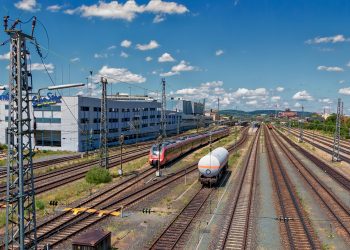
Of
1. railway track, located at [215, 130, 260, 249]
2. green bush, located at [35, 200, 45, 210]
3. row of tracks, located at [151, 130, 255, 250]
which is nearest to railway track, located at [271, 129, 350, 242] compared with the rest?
railway track, located at [215, 130, 260, 249]

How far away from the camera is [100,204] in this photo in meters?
30.7

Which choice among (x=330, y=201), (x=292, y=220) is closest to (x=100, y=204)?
(x=292, y=220)

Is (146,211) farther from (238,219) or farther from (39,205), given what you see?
(39,205)

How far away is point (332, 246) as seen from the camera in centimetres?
2139

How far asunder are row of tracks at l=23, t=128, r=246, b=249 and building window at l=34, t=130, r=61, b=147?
38047 mm

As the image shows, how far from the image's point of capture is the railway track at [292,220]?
21844mm

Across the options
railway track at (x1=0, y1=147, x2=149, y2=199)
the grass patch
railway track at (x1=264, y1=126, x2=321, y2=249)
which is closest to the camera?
railway track at (x1=264, y1=126, x2=321, y2=249)

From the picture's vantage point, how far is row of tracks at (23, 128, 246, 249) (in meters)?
23.0

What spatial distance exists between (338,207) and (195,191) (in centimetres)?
1352

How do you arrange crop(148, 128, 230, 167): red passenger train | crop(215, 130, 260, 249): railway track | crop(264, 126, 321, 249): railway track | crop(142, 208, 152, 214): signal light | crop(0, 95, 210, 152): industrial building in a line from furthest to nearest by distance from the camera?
crop(0, 95, 210, 152): industrial building, crop(148, 128, 230, 167): red passenger train, crop(142, 208, 152, 214): signal light, crop(264, 126, 321, 249): railway track, crop(215, 130, 260, 249): railway track

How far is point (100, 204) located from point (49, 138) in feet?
173

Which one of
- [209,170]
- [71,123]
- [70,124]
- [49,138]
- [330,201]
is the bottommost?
[330,201]

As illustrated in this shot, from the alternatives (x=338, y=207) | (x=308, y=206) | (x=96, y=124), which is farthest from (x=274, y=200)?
(x=96, y=124)

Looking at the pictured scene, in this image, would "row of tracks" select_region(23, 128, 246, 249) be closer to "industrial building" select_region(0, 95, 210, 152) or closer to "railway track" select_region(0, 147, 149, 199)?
"railway track" select_region(0, 147, 149, 199)
